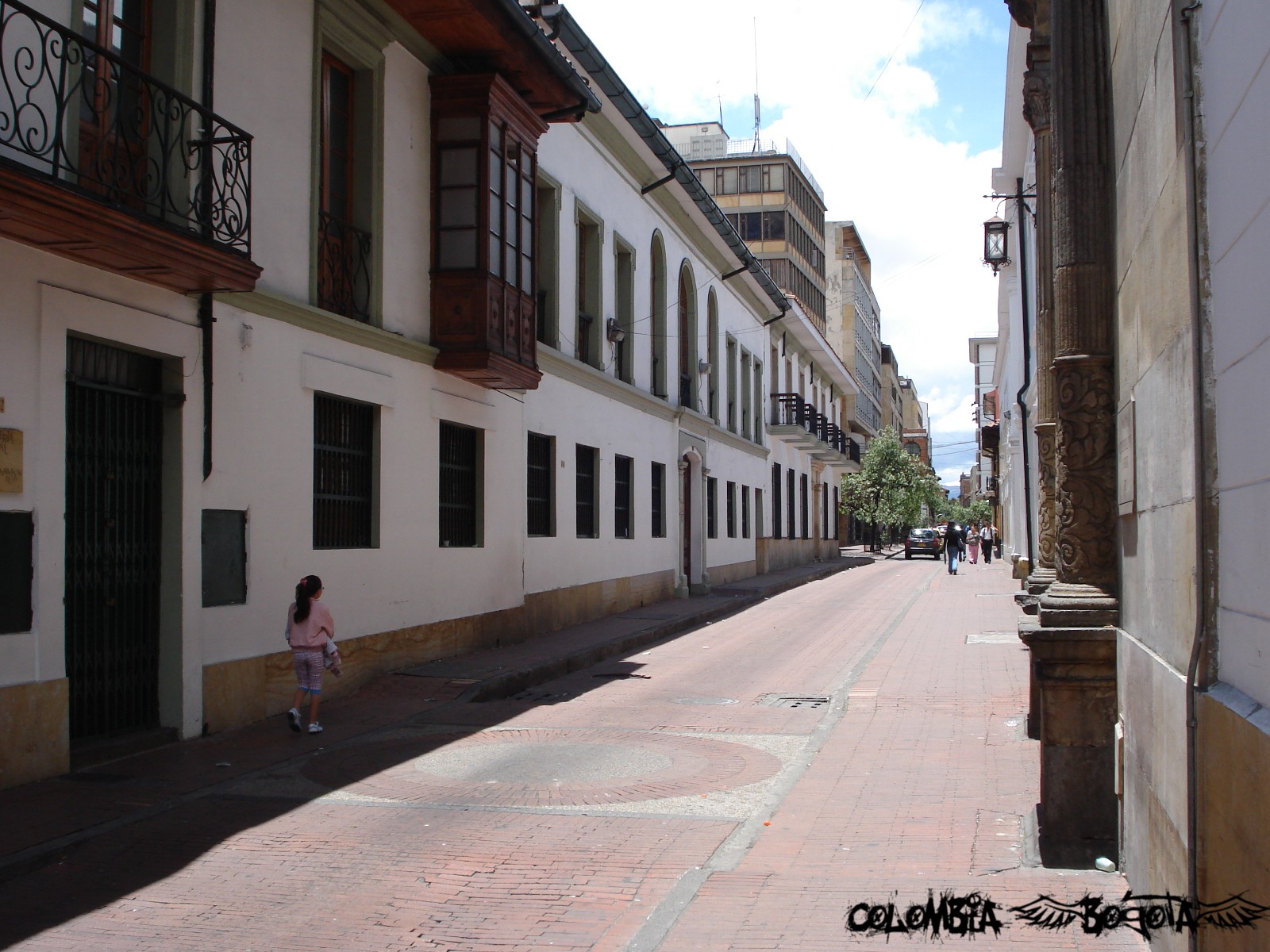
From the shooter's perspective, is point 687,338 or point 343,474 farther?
point 687,338

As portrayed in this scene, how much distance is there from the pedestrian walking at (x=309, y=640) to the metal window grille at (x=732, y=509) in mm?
21308

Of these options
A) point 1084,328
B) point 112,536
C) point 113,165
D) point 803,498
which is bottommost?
point 112,536

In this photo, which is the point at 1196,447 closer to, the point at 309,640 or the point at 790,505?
the point at 309,640

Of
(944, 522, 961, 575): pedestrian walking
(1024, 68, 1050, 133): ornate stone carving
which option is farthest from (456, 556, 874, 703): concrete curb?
(944, 522, 961, 575): pedestrian walking

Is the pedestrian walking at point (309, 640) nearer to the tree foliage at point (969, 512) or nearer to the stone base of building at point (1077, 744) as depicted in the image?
the stone base of building at point (1077, 744)

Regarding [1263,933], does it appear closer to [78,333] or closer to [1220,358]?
[1220,358]

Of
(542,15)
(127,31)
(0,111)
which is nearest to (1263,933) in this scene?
(0,111)

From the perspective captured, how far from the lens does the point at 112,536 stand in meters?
9.05

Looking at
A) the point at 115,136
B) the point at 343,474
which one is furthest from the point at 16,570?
the point at 343,474

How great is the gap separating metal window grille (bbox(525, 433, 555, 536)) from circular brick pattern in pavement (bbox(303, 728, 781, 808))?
288 inches

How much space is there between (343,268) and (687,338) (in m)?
15.5

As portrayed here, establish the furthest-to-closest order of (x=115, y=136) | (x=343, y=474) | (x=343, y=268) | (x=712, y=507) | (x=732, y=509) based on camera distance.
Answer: (x=732, y=509) < (x=712, y=507) < (x=343, y=268) < (x=343, y=474) < (x=115, y=136)

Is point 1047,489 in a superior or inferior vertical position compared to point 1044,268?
inferior

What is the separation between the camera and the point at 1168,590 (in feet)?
13.9
